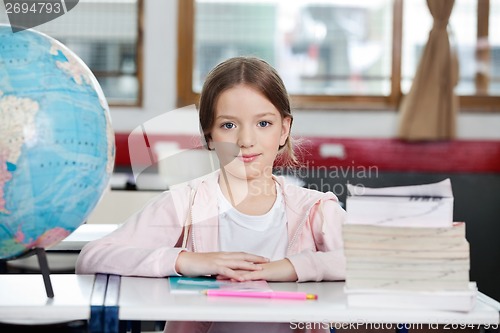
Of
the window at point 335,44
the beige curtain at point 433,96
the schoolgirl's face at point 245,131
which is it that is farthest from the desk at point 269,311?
the window at point 335,44

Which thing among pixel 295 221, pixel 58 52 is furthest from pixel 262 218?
pixel 58 52

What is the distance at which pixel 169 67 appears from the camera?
4504mm

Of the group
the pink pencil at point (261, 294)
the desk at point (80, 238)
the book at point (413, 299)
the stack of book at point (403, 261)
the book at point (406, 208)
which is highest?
the book at point (406, 208)

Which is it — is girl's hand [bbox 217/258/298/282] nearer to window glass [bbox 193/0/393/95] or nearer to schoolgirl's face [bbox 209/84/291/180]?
schoolgirl's face [bbox 209/84/291/180]

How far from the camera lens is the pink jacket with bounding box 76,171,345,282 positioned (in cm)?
149

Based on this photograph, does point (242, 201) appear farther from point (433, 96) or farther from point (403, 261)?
point (433, 96)

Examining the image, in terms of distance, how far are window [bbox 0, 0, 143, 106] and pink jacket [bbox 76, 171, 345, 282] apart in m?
2.85

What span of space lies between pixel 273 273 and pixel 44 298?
433 mm

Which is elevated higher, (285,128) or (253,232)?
(285,128)

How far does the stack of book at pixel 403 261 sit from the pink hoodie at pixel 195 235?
22cm

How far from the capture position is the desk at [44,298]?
1216 millimetres

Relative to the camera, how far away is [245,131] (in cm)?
171

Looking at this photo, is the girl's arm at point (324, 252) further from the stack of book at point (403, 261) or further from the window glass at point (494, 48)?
the window glass at point (494, 48)

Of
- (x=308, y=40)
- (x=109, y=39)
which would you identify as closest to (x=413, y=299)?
(x=308, y=40)
